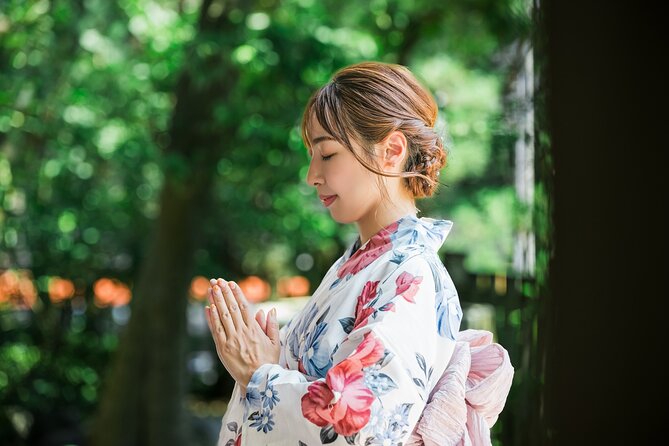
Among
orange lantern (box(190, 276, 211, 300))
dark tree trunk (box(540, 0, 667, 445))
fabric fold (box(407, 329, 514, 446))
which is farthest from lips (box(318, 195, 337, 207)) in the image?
orange lantern (box(190, 276, 211, 300))

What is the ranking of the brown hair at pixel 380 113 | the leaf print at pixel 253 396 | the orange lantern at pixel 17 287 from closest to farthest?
the leaf print at pixel 253 396 → the brown hair at pixel 380 113 → the orange lantern at pixel 17 287

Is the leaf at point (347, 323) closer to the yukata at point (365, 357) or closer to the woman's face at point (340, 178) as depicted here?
the yukata at point (365, 357)

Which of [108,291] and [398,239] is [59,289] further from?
[398,239]

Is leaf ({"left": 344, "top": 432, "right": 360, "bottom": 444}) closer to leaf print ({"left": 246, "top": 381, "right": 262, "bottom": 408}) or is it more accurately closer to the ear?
leaf print ({"left": 246, "top": 381, "right": 262, "bottom": 408})

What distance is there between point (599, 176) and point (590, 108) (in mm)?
60

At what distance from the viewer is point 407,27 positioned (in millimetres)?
6672

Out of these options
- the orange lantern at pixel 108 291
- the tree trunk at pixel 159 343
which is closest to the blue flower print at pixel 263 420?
the tree trunk at pixel 159 343

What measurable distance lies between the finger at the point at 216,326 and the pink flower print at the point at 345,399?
232 millimetres

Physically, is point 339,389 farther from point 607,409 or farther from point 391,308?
point 607,409

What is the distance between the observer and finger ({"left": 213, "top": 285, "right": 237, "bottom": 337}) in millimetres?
1511

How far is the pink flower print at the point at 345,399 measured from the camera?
1.33 metres

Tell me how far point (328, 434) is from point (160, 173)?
18.0ft

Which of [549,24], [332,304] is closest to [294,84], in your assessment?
[332,304]

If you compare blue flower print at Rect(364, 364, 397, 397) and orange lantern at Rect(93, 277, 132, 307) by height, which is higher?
blue flower print at Rect(364, 364, 397, 397)
